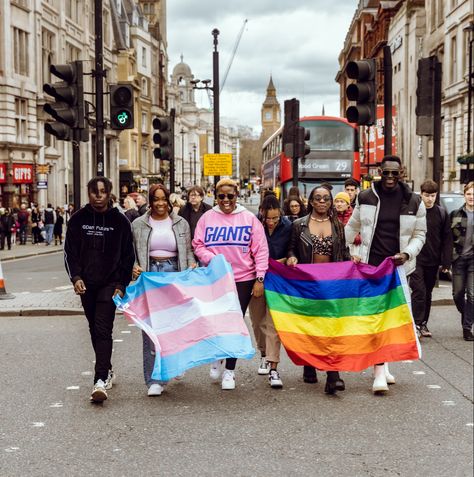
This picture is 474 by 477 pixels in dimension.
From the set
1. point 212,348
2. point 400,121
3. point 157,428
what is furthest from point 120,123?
point 400,121

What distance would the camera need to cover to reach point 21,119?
4119 cm

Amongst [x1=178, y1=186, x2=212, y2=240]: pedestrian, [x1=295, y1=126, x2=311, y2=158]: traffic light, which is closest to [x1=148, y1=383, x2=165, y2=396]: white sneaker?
[x1=178, y1=186, x2=212, y2=240]: pedestrian

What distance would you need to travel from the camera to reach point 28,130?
4175 centimetres

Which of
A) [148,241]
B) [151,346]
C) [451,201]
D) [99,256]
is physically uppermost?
[451,201]

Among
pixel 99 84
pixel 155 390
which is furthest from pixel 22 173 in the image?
pixel 155 390

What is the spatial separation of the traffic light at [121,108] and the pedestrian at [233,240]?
641 cm

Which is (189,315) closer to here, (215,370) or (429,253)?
(215,370)

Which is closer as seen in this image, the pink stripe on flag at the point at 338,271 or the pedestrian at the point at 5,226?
the pink stripe on flag at the point at 338,271

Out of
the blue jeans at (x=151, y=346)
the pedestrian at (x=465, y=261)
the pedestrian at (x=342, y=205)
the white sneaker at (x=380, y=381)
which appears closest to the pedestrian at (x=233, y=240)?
the blue jeans at (x=151, y=346)

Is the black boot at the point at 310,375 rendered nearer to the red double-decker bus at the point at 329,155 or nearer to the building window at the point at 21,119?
the red double-decker bus at the point at 329,155

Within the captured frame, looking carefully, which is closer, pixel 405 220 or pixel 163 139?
pixel 405 220

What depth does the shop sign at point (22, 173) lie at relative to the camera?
128 ft

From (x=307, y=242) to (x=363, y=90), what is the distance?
480 cm

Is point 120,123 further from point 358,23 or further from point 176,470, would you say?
point 358,23
